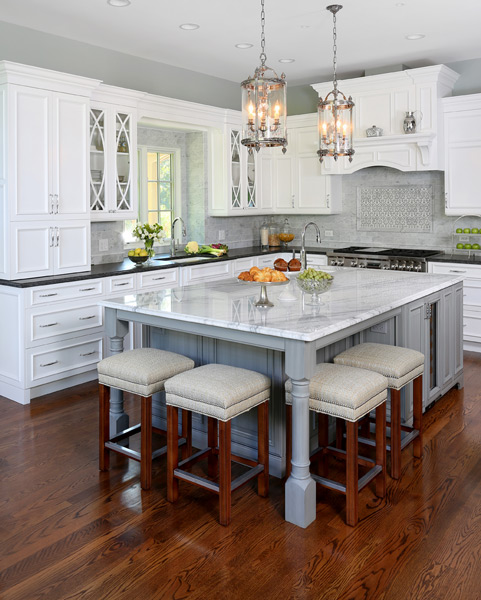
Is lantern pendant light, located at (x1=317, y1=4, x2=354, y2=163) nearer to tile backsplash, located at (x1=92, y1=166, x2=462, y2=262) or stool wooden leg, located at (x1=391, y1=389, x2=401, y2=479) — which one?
stool wooden leg, located at (x1=391, y1=389, x2=401, y2=479)

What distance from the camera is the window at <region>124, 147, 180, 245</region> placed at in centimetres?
649

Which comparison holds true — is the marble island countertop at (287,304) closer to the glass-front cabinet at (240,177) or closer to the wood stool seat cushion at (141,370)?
the wood stool seat cushion at (141,370)

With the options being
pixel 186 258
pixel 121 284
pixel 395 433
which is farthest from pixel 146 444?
pixel 186 258

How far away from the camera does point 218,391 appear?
2701 mm

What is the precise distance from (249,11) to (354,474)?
3626mm

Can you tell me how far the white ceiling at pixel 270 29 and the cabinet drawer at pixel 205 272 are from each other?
2113 mm

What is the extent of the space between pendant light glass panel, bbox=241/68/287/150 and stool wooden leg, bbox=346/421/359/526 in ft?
5.32

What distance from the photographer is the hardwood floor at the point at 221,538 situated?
2.30 metres

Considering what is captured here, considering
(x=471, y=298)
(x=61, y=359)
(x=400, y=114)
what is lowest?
(x=61, y=359)

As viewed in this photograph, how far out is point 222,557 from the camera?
250cm

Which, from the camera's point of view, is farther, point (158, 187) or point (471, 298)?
point (158, 187)

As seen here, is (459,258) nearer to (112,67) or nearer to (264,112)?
(264,112)

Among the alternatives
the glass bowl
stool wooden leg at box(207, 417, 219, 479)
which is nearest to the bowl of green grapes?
the glass bowl

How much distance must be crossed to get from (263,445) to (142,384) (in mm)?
689
